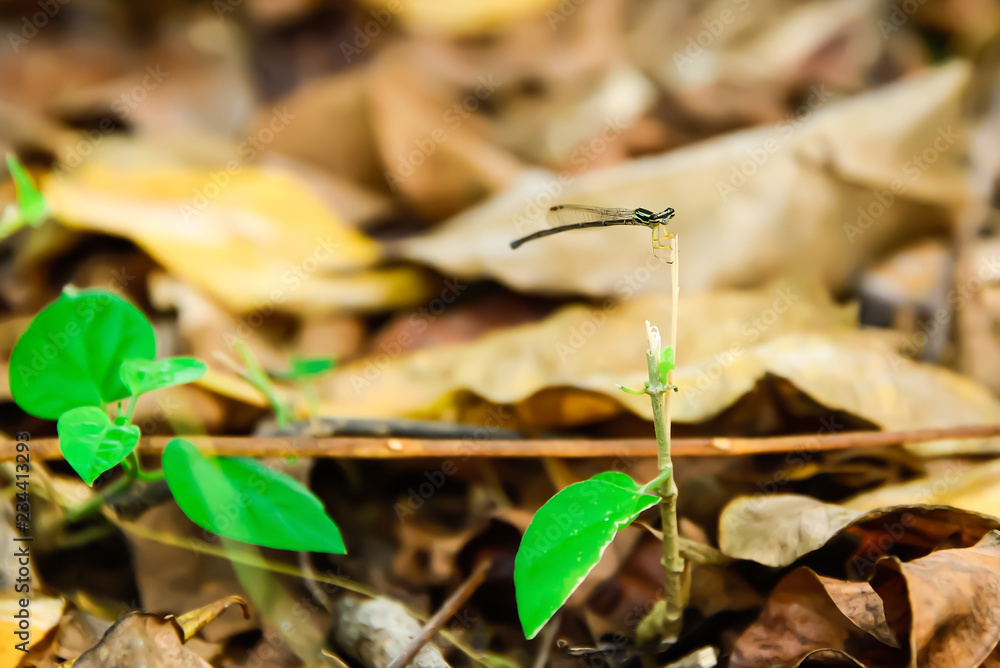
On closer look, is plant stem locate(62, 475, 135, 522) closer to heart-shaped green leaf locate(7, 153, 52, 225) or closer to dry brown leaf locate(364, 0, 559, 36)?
heart-shaped green leaf locate(7, 153, 52, 225)

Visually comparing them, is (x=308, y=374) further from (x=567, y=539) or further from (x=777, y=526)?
(x=777, y=526)

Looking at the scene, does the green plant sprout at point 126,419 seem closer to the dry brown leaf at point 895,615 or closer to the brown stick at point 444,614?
the brown stick at point 444,614

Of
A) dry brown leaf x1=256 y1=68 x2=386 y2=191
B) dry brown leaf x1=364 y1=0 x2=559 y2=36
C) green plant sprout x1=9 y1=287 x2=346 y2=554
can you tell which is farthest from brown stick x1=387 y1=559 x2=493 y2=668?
dry brown leaf x1=364 y1=0 x2=559 y2=36

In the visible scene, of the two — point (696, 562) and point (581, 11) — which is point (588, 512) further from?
point (581, 11)

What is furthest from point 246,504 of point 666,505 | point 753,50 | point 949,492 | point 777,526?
point 753,50

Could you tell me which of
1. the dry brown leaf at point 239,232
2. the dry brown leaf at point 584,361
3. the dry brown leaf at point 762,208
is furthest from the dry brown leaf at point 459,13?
the dry brown leaf at point 584,361

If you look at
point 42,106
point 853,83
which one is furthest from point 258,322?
point 853,83

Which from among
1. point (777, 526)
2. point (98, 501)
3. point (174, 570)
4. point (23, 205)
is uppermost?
point (23, 205)
